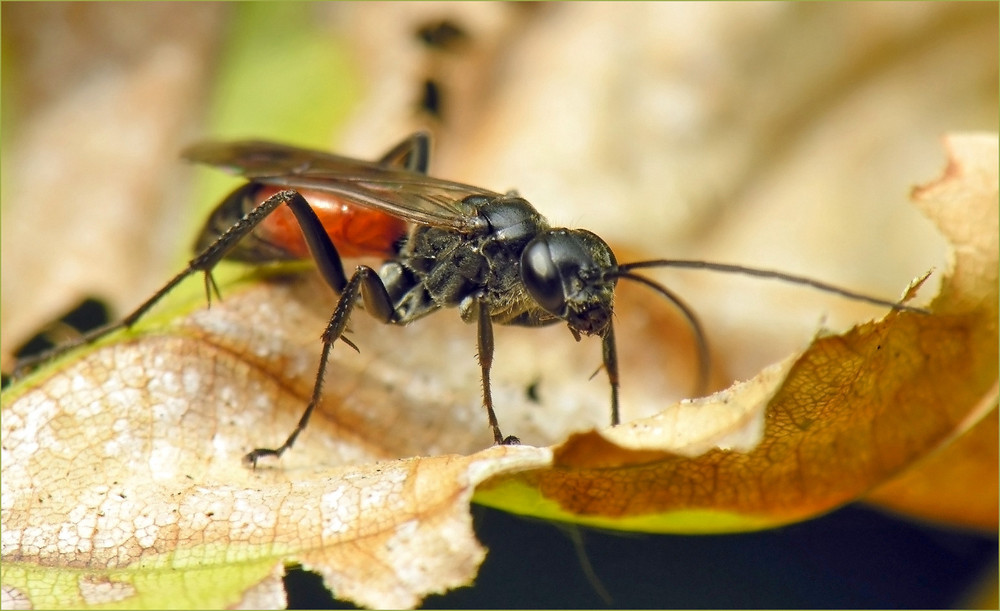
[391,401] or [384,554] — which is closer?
[384,554]

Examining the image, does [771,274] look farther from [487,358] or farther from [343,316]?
[343,316]

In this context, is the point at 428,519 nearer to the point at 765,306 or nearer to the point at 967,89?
the point at 765,306

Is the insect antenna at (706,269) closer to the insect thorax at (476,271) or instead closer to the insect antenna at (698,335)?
the insect antenna at (698,335)

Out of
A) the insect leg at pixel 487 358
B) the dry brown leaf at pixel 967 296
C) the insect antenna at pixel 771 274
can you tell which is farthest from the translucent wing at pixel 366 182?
the dry brown leaf at pixel 967 296

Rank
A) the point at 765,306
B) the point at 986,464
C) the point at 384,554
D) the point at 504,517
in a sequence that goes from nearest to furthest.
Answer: the point at 384,554 < the point at 504,517 < the point at 986,464 < the point at 765,306

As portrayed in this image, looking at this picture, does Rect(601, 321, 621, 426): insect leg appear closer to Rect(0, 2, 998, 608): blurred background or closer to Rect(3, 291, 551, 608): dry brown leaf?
Rect(0, 2, 998, 608): blurred background

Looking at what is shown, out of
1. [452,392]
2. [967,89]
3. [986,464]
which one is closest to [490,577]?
[452,392]
